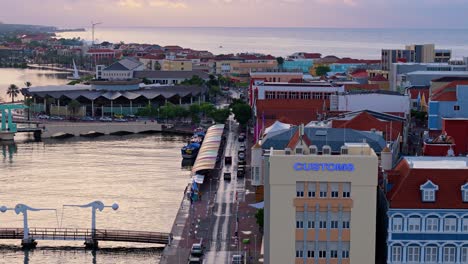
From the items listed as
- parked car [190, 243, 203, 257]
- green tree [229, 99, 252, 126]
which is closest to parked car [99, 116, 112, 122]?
green tree [229, 99, 252, 126]

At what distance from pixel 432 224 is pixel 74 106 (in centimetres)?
4730

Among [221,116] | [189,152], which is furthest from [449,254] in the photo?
[221,116]

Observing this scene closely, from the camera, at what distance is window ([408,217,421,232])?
2194cm

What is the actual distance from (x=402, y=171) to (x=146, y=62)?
85850 mm

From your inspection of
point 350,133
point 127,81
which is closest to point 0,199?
point 350,133

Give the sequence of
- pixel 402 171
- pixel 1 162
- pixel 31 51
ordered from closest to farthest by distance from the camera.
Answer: pixel 402 171, pixel 1 162, pixel 31 51

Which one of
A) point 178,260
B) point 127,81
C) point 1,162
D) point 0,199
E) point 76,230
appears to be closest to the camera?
point 178,260

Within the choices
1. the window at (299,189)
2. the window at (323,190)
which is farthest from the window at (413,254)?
the window at (299,189)

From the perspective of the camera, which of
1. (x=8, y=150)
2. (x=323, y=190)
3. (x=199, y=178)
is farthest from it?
(x=8, y=150)

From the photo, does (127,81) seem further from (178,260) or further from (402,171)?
(402,171)

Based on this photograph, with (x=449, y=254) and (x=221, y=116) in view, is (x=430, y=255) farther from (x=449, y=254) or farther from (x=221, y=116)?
(x=221, y=116)

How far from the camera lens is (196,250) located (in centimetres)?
2727

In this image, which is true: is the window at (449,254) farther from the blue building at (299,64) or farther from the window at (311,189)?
the blue building at (299,64)

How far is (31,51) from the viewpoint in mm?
153625
